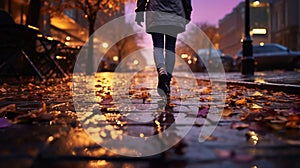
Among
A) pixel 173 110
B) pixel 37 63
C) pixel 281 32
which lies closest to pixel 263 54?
pixel 37 63

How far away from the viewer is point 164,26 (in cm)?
541

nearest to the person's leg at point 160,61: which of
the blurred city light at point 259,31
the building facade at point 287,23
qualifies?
the blurred city light at point 259,31

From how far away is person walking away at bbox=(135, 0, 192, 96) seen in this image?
5332mm

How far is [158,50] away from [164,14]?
1.82 ft

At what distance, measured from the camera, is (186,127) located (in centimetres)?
256

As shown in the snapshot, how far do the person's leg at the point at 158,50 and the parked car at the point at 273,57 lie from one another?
18.6m

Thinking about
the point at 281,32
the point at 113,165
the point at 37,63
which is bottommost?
the point at 113,165

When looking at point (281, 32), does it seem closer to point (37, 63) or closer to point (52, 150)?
point (37, 63)

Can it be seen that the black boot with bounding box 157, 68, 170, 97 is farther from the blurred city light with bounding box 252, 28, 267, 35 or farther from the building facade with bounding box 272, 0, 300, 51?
the building facade with bounding box 272, 0, 300, 51

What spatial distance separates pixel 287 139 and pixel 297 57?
22771 millimetres

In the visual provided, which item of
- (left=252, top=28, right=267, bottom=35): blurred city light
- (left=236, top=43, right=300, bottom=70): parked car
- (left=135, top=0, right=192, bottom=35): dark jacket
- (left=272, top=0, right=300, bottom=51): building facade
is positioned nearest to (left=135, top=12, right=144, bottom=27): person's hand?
(left=135, top=0, right=192, bottom=35): dark jacket

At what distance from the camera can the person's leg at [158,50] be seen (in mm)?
5238

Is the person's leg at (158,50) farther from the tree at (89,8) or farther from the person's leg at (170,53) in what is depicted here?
the tree at (89,8)

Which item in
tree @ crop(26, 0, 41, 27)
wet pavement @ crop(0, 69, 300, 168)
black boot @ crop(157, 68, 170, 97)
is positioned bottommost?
wet pavement @ crop(0, 69, 300, 168)
